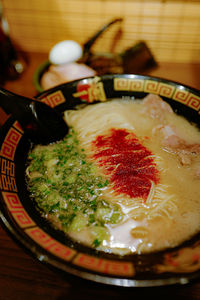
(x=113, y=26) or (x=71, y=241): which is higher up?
(x=113, y=26)

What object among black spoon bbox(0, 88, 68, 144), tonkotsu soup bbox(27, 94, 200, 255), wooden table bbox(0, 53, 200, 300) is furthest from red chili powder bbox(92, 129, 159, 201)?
wooden table bbox(0, 53, 200, 300)

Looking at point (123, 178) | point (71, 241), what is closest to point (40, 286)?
point (71, 241)

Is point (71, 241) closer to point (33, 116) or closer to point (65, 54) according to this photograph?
point (33, 116)

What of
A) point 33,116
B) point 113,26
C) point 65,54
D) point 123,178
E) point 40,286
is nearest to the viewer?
point 40,286

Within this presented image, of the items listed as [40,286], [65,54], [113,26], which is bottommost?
[40,286]

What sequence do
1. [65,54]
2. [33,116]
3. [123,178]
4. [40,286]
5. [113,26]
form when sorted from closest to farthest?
[40,286] → [123,178] → [33,116] → [65,54] → [113,26]

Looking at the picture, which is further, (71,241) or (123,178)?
(123,178)
